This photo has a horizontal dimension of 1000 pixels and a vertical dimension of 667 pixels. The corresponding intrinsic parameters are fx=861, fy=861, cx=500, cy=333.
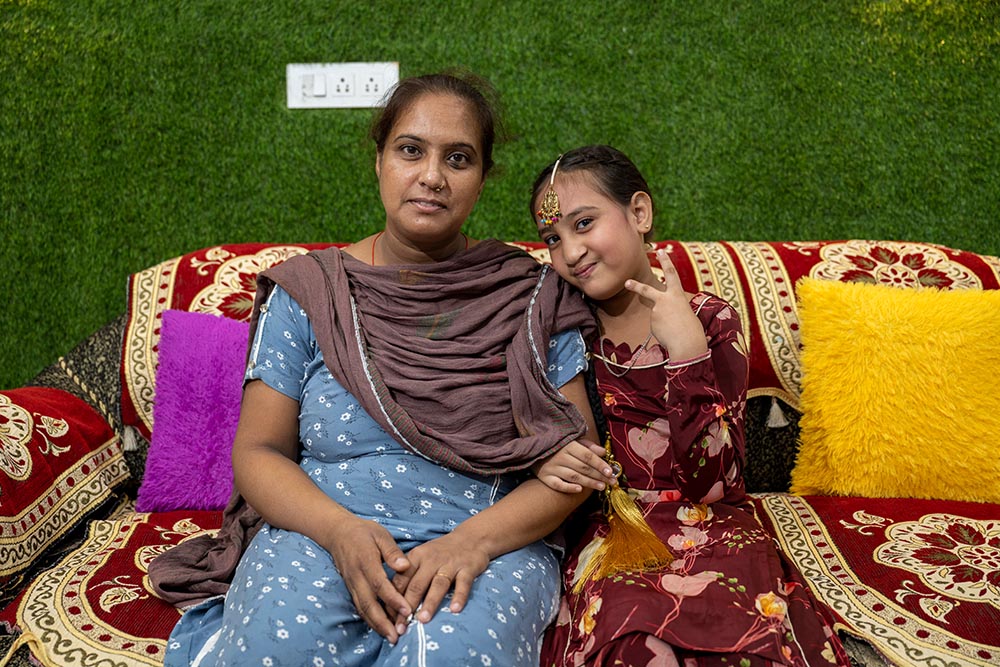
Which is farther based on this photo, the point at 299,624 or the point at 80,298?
the point at 80,298

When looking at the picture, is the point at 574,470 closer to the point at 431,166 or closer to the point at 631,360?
the point at 631,360

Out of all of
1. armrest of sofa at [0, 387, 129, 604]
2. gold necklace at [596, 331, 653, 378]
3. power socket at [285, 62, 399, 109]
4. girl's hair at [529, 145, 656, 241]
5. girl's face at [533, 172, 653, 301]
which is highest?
Result: power socket at [285, 62, 399, 109]

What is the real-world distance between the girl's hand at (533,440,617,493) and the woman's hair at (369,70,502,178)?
61cm

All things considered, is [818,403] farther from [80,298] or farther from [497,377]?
[80,298]

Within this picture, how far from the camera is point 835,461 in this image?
2.04m

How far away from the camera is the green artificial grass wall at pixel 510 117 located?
8.52ft

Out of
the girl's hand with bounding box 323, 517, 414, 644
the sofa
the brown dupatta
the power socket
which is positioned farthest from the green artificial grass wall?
the girl's hand with bounding box 323, 517, 414, 644

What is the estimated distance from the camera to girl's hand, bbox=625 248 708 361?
1571 mm

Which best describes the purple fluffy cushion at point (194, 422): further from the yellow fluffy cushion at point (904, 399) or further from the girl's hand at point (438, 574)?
the yellow fluffy cushion at point (904, 399)

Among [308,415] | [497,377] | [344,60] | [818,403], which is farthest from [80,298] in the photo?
[818,403]

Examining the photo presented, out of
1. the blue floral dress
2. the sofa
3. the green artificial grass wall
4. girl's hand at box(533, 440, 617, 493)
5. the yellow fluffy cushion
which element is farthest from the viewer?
the green artificial grass wall

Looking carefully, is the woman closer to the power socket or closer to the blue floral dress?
the blue floral dress

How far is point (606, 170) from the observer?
1.72 metres

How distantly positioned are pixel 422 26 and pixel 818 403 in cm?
159
